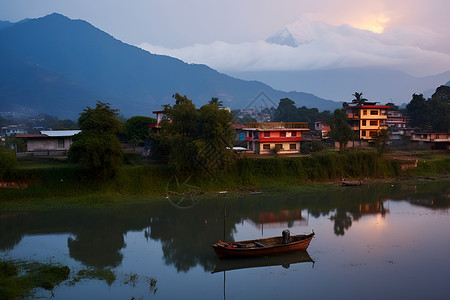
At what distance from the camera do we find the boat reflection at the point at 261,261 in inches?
724

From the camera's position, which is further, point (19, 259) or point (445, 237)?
point (445, 237)

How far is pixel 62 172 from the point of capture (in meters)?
31.4

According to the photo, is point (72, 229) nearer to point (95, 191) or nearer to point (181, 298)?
point (95, 191)

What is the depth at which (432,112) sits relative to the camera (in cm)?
6612

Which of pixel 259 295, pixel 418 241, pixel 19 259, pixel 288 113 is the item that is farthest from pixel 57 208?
pixel 288 113

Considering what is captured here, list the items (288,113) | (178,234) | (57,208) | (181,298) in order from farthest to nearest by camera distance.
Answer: (288,113) → (57,208) → (178,234) → (181,298)

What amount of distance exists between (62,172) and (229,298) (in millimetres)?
21159

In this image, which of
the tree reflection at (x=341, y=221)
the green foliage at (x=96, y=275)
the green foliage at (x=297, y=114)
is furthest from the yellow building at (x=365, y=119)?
the green foliage at (x=96, y=275)

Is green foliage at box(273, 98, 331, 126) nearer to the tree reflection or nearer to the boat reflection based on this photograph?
the tree reflection

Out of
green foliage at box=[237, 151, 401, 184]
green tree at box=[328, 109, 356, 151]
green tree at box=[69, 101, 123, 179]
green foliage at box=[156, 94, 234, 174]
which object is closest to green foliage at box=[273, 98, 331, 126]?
green tree at box=[328, 109, 356, 151]

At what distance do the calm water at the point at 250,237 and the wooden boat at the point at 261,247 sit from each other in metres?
0.41

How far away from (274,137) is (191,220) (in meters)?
18.6

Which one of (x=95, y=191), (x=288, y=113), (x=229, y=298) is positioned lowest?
(x=229, y=298)

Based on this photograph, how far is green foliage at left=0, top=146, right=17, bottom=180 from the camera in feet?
95.8
